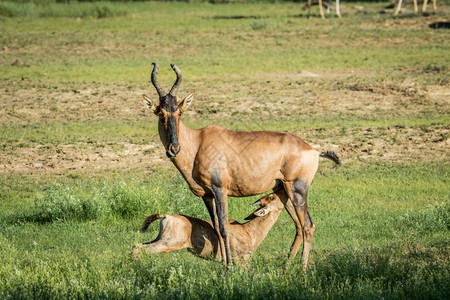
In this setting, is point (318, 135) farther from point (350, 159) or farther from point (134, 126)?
point (134, 126)

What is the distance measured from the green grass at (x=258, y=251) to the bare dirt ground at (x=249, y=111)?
0.99m

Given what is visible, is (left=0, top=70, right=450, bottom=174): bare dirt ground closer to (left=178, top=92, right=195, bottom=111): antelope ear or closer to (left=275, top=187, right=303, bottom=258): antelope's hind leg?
(left=178, top=92, right=195, bottom=111): antelope ear

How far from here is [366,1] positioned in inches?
1861

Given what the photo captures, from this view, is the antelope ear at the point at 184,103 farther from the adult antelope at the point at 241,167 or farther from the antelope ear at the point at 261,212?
the antelope ear at the point at 261,212

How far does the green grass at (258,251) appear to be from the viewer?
8703mm

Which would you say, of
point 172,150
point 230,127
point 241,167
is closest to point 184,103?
point 172,150

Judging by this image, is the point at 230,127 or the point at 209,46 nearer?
the point at 230,127

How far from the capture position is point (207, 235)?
10.2 metres

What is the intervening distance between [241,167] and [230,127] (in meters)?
8.10

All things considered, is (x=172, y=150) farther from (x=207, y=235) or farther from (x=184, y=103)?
(x=207, y=235)

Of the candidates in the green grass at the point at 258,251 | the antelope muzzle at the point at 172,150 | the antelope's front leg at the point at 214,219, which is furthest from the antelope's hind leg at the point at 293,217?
the antelope muzzle at the point at 172,150

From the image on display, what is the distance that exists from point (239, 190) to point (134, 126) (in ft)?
28.1

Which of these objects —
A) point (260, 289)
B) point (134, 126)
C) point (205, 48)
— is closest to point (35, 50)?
point (205, 48)

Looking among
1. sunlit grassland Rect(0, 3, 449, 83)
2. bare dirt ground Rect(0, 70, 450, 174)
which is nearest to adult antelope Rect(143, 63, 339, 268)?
bare dirt ground Rect(0, 70, 450, 174)
